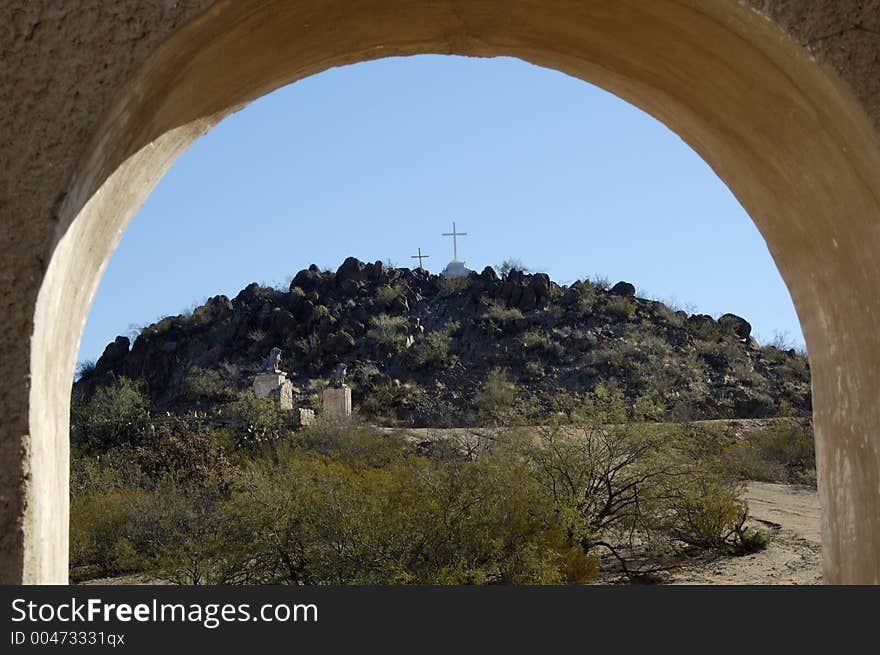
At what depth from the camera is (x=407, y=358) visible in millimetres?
32906

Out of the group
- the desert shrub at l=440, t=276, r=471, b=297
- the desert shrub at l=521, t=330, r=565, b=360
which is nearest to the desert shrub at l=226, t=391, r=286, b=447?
the desert shrub at l=521, t=330, r=565, b=360

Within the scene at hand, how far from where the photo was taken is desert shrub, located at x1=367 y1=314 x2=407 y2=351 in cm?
3359

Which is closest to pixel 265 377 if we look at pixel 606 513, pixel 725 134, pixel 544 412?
pixel 544 412

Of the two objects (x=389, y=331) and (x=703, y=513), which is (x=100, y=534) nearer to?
(x=703, y=513)

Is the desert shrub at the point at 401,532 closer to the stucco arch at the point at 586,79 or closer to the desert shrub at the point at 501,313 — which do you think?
the stucco arch at the point at 586,79

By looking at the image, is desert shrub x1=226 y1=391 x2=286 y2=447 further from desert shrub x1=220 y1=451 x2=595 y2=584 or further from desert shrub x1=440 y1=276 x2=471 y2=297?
desert shrub x1=440 y1=276 x2=471 y2=297

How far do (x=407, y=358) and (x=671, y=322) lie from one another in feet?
29.8

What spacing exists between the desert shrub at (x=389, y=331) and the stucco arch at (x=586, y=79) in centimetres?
2942

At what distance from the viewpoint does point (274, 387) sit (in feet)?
83.3

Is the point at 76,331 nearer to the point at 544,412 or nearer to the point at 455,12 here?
the point at 455,12

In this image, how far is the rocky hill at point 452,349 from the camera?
95.8 feet

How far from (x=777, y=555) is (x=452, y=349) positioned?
68.8 ft

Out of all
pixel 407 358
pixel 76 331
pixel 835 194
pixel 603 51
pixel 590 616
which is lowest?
pixel 590 616

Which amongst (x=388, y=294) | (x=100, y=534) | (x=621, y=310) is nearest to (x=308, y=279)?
(x=388, y=294)
